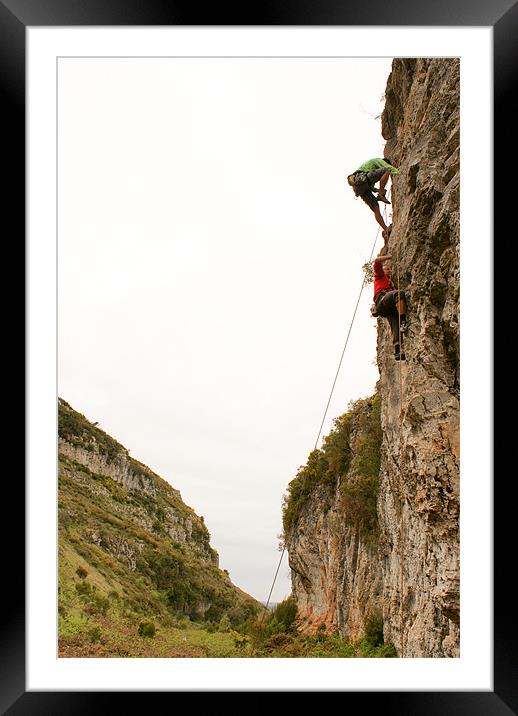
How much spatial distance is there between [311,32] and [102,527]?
39820 mm

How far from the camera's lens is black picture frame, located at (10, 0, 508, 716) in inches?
145

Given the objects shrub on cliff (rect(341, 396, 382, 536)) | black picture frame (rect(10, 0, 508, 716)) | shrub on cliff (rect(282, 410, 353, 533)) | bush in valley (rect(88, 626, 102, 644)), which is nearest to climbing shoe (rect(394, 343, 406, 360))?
black picture frame (rect(10, 0, 508, 716))

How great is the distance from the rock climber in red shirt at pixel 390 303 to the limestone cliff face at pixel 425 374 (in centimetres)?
20

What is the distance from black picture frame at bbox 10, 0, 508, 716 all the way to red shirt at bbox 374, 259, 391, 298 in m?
6.27

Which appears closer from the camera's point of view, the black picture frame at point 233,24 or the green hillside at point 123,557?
the black picture frame at point 233,24

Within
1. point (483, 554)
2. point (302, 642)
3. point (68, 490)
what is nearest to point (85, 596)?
point (302, 642)

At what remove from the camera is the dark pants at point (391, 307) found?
9781 mm

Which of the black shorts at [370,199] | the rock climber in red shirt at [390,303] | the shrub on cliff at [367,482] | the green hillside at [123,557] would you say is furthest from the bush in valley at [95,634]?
the black shorts at [370,199]

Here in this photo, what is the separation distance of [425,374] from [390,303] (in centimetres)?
166

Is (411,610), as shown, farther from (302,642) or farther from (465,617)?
(302,642)

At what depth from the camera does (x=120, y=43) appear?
4.02 meters

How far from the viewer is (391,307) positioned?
9.86 metres

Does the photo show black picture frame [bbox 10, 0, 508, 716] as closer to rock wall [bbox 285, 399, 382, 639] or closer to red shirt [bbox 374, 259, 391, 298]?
red shirt [bbox 374, 259, 391, 298]

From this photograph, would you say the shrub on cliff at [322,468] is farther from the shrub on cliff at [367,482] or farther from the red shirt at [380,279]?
the red shirt at [380,279]
